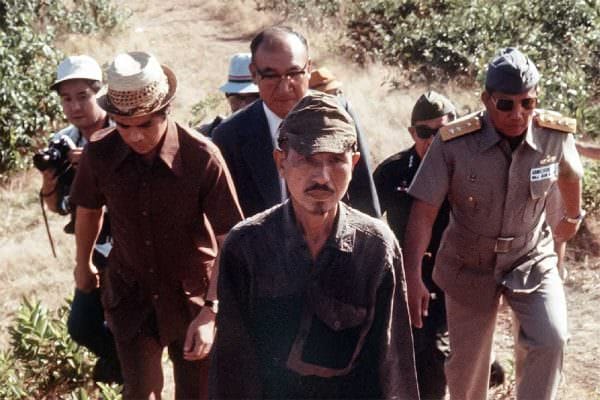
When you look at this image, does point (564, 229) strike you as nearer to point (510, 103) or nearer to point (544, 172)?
point (544, 172)

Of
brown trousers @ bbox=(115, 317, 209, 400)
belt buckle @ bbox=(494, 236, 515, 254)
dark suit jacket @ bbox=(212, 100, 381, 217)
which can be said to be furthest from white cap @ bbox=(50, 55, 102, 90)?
belt buckle @ bbox=(494, 236, 515, 254)

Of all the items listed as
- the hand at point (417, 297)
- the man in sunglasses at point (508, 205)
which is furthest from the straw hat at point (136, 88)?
the hand at point (417, 297)

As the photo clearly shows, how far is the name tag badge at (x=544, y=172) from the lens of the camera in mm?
4148

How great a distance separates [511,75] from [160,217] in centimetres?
153

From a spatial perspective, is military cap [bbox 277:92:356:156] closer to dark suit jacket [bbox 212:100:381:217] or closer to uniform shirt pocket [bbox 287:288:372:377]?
uniform shirt pocket [bbox 287:288:372:377]

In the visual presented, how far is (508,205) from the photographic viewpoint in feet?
13.7

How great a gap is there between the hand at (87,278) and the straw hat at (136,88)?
0.77m

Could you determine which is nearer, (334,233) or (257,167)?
(334,233)

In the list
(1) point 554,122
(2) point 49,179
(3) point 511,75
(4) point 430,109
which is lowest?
(2) point 49,179

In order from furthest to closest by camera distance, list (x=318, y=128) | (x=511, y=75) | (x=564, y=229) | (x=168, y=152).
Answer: (x=564, y=229) < (x=511, y=75) < (x=168, y=152) < (x=318, y=128)

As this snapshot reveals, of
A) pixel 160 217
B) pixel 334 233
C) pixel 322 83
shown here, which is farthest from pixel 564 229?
pixel 334 233

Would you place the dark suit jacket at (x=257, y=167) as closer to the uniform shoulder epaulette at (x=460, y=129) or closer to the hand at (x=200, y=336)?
the uniform shoulder epaulette at (x=460, y=129)

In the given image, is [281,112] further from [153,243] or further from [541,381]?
[541,381]

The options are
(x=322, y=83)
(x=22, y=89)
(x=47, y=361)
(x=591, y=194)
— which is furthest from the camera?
(x=22, y=89)
